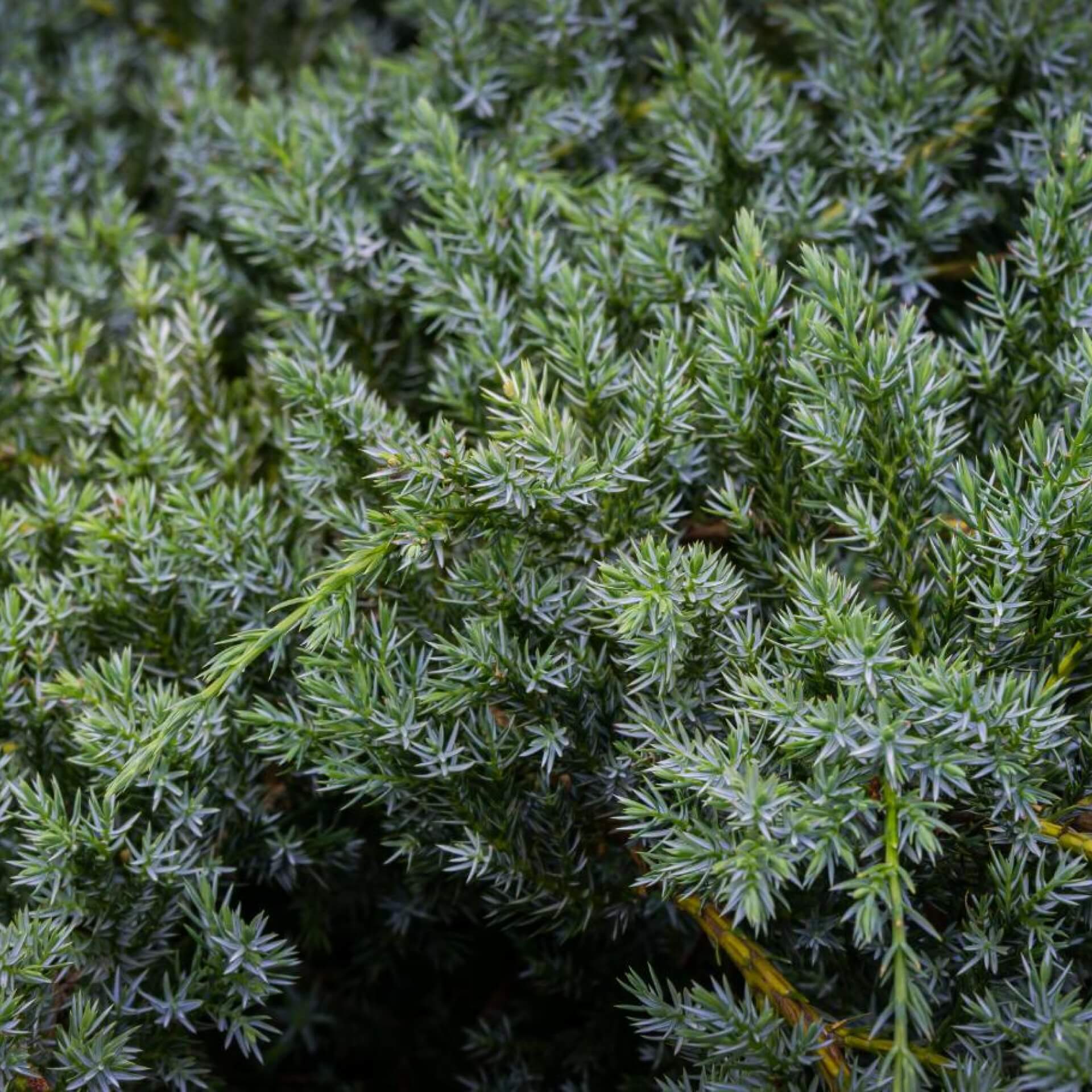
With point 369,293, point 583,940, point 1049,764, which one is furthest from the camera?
point 369,293

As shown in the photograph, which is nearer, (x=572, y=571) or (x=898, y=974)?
(x=898, y=974)

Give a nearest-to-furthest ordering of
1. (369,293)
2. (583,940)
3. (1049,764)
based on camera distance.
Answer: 1. (1049,764)
2. (583,940)
3. (369,293)

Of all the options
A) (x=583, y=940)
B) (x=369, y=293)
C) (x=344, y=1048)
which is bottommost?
(x=344, y=1048)

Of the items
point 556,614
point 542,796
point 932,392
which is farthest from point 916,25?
point 542,796

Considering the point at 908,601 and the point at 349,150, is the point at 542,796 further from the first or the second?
the point at 349,150

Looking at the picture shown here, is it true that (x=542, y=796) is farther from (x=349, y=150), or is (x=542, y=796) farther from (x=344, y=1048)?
(x=349, y=150)

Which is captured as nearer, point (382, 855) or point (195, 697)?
point (195, 697)

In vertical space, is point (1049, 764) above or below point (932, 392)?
below
